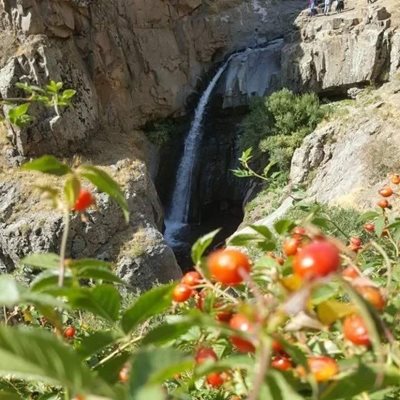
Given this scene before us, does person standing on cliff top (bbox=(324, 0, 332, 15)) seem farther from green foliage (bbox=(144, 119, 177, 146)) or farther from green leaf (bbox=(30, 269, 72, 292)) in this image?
green leaf (bbox=(30, 269, 72, 292))

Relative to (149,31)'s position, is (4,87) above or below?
below

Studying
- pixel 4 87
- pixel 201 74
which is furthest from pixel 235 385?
pixel 201 74

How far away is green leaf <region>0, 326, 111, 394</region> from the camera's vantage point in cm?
36

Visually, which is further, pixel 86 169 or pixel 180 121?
pixel 180 121

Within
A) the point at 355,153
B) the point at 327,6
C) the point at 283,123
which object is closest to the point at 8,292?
the point at 355,153

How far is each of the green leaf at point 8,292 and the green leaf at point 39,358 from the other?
10 cm

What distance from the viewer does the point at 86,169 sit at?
608mm

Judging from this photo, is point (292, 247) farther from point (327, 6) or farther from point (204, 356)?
point (327, 6)

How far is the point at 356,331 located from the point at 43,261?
431 mm

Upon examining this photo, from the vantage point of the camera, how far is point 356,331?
0.49m

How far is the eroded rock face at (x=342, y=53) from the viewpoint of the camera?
33.7ft

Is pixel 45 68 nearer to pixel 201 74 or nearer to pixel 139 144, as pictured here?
pixel 139 144

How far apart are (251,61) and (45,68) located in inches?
217

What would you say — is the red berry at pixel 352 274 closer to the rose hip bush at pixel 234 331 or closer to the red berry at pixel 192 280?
the rose hip bush at pixel 234 331
